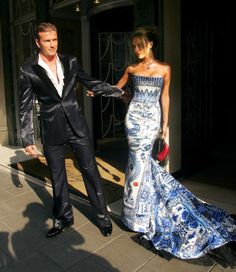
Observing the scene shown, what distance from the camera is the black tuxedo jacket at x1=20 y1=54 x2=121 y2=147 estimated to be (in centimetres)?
324

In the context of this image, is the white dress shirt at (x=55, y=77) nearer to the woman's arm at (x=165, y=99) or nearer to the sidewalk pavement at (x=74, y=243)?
the woman's arm at (x=165, y=99)

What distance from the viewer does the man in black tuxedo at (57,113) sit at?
3.24m

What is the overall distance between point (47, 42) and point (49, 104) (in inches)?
21.9

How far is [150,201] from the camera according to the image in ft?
11.0

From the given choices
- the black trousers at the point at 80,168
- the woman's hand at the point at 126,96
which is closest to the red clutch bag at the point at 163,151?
the woman's hand at the point at 126,96

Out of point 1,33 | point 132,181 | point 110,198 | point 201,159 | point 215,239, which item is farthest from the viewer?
point 1,33

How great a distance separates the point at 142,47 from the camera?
3.19m

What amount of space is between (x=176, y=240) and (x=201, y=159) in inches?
102

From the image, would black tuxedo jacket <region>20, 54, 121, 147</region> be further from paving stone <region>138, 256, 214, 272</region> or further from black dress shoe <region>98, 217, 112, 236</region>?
paving stone <region>138, 256, 214, 272</region>

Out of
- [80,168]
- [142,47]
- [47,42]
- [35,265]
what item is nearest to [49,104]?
[47,42]

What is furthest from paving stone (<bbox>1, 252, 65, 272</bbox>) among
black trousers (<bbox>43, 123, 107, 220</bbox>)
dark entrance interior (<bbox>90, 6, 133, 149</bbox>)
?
dark entrance interior (<bbox>90, 6, 133, 149</bbox>)

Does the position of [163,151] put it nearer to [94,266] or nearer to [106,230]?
[106,230]

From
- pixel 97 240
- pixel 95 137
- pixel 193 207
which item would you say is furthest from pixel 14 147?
pixel 193 207

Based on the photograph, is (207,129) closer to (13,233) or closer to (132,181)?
(132,181)
